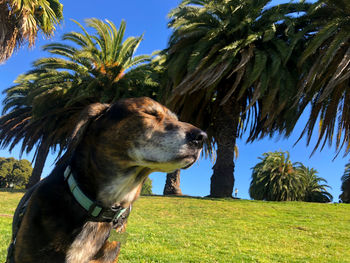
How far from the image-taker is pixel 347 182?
38469 millimetres

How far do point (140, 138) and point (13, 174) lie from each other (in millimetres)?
50858

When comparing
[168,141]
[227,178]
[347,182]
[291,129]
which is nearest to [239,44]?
[291,129]

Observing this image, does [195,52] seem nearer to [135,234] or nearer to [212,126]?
[212,126]

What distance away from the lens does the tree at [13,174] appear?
4578cm

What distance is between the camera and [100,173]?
7.31ft

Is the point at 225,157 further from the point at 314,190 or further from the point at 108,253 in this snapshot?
the point at 314,190

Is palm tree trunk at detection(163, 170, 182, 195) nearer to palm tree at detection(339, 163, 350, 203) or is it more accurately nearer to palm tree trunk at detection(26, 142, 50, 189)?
palm tree trunk at detection(26, 142, 50, 189)

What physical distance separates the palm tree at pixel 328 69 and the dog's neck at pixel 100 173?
10.9 m

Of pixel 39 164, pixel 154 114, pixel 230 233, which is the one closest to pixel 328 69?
pixel 230 233

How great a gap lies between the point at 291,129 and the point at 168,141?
48.3 feet

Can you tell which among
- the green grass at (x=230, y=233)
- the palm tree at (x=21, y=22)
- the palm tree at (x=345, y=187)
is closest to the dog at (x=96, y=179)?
the green grass at (x=230, y=233)

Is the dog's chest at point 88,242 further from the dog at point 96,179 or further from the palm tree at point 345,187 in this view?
the palm tree at point 345,187

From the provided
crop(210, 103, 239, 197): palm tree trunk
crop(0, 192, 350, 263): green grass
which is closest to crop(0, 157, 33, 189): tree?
crop(0, 192, 350, 263): green grass

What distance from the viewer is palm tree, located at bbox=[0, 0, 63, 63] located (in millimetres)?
13852
